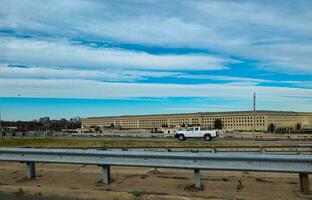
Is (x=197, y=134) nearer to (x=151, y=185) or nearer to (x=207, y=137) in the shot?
(x=207, y=137)

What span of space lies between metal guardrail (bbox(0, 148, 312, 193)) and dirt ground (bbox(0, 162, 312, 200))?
Answer: 0.42m

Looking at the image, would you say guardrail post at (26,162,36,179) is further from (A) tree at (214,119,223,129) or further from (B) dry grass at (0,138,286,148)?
(A) tree at (214,119,223,129)

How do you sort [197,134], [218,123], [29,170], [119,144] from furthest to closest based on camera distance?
[218,123] < [197,134] < [119,144] < [29,170]

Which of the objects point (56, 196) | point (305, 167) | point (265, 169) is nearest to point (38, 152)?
point (56, 196)

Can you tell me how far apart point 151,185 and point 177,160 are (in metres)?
1.00

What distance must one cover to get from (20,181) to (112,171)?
7.99ft

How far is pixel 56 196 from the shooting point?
937 cm

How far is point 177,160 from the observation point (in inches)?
366

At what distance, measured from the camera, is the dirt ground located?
886 centimetres

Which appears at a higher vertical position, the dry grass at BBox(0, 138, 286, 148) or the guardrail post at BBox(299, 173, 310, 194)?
the guardrail post at BBox(299, 173, 310, 194)

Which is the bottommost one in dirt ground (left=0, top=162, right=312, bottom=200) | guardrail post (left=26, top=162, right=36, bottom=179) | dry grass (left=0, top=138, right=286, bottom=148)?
dry grass (left=0, top=138, right=286, bottom=148)

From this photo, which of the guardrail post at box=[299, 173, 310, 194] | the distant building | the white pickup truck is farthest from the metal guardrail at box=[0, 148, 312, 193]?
the distant building

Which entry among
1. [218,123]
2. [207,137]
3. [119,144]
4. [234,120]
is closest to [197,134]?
[207,137]

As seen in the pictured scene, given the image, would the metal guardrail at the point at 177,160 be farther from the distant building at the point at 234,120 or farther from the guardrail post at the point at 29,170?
the distant building at the point at 234,120
